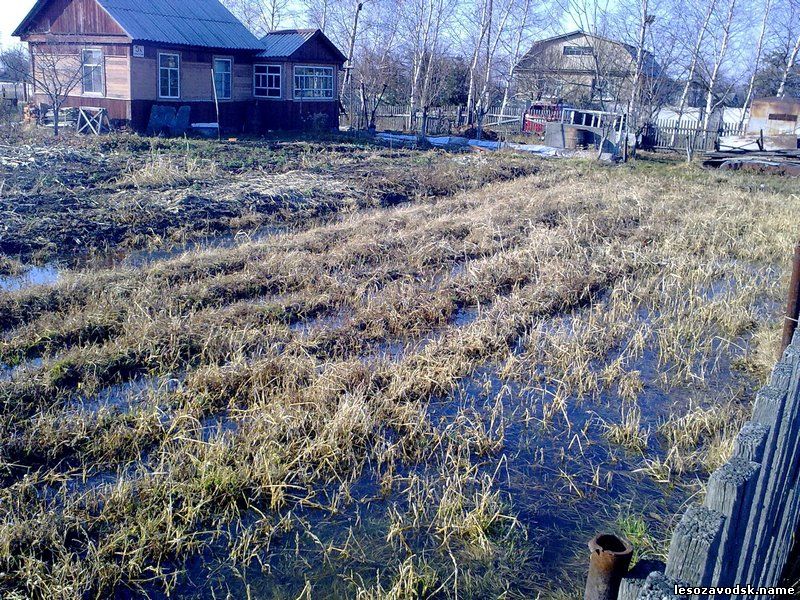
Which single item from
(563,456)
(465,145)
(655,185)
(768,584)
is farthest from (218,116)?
(768,584)

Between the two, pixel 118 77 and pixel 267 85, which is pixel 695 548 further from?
pixel 267 85

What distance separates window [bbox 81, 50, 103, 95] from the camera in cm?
2309

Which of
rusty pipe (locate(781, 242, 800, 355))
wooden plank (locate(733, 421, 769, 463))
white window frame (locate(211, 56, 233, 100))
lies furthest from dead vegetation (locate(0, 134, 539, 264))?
wooden plank (locate(733, 421, 769, 463))

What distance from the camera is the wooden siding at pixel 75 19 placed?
2250cm

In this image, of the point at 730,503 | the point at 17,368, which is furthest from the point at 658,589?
the point at 17,368

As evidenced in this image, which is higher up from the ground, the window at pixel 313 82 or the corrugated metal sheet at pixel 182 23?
the corrugated metal sheet at pixel 182 23

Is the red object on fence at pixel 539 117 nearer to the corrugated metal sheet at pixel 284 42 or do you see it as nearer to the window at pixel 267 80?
the corrugated metal sheet at pixel 284 42

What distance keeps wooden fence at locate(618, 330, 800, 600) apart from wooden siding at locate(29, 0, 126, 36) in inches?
912

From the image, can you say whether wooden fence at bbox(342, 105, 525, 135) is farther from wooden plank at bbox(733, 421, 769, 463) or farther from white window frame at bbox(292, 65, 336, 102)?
wooden plank at bbox(733, 421, 769, 463)

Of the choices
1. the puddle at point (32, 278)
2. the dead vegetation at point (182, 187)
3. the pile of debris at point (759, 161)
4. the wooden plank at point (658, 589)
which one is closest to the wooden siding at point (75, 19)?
the dead vegetation at point (182, 187)

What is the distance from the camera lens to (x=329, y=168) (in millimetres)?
18109

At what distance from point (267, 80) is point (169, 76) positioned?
4498 millimetres

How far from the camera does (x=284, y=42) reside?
1101 inches

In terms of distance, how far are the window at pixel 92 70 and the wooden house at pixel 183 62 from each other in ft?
0.10
